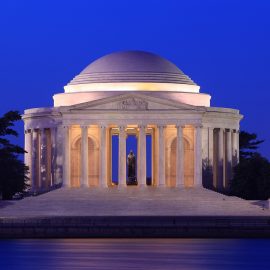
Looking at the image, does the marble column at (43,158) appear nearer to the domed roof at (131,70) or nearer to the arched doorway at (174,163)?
the domed roof at (131,70)

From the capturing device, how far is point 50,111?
187625 mm

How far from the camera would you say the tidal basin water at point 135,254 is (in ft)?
360

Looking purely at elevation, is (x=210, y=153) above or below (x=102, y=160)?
above

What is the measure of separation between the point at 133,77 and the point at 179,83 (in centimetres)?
585

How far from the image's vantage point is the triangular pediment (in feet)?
588

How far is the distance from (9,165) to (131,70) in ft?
66.4

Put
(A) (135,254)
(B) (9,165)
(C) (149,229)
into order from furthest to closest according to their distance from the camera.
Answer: (B) (9,165) → (C) (149,229) → (A) (135,254)

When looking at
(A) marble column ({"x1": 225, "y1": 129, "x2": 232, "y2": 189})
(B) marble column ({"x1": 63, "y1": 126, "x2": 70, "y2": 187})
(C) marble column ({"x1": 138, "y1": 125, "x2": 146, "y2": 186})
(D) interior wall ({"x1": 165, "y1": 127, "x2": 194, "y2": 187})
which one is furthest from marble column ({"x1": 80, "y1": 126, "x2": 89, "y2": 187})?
(A) marble column ({"x1": 225, "y1": 129, "x2": 232, "y2": 189})

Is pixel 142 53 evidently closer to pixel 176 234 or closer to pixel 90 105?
pixel 90 105

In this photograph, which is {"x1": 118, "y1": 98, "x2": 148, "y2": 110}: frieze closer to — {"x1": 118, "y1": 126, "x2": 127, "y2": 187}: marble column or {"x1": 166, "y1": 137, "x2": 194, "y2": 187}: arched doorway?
{"x1": 118, "y1": 126, "x2": 127, "y2": 187}: marble column

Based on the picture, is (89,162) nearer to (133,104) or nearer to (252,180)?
(133,104)

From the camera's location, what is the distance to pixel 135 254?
386 ft

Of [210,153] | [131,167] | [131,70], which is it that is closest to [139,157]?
[131,167]

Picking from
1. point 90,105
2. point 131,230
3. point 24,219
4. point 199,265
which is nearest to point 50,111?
point 90,105
